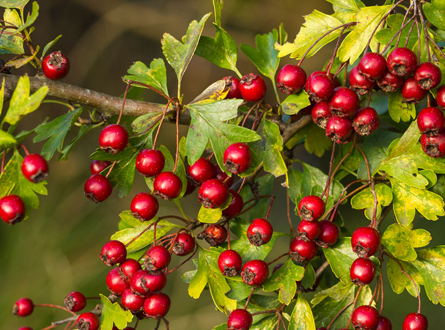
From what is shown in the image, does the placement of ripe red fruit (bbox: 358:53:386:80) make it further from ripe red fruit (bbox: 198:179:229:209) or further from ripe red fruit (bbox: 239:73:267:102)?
ripe red fruit (bbox: 198:179:229:209)

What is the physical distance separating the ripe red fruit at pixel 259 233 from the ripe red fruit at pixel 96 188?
246 millimetres

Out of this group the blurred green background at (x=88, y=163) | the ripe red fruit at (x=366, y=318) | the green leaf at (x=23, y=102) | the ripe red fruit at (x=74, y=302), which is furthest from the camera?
the blurred green background at (x=88, y=163)

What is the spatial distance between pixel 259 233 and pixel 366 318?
8.3 inches

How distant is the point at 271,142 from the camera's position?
0.68m

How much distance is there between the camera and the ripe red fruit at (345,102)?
63 centimetres

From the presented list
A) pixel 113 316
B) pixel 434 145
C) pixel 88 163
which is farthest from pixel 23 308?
pixel 88 163

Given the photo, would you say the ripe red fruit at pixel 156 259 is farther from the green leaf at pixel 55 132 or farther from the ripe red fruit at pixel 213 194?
the green leaf at pixel 55 132

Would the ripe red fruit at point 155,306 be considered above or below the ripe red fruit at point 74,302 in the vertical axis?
above

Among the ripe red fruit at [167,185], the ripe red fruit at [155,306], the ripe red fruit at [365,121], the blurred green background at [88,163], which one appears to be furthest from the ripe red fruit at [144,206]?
the blurred green background at [88,163]

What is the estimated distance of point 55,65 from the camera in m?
0.69

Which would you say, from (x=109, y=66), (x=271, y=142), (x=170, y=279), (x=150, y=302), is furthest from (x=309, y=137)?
(x=109, y=66)

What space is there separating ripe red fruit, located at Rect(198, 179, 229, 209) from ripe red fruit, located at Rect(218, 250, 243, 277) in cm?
9

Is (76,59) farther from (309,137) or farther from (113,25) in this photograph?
(309,137)

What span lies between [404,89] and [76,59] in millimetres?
1694
